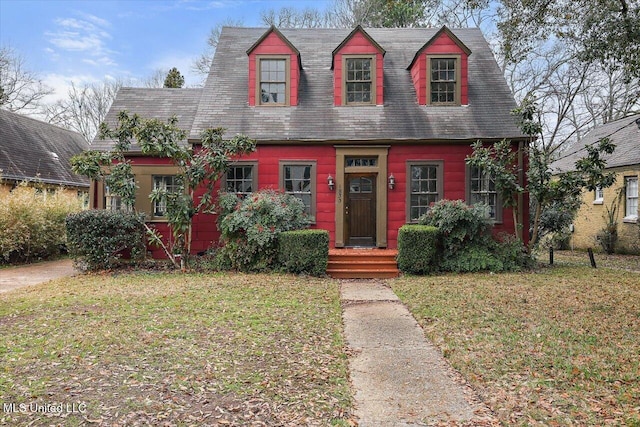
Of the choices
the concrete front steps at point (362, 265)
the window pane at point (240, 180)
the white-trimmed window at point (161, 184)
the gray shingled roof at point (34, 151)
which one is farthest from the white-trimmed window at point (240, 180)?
the gray shingled roof at point (34, 151)

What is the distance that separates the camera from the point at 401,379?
13.9 feet

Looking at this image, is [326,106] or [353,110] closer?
[353,110]

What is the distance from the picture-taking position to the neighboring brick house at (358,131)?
474 inches

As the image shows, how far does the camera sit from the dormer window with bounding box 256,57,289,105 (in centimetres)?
1284

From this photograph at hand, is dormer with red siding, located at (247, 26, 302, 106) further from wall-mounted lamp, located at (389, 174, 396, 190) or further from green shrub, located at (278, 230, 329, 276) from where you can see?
green shrub, located at (278, 230, 329, 276)

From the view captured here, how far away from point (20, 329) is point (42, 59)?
98.4ft

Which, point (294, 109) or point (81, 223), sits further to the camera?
point (294, 109)

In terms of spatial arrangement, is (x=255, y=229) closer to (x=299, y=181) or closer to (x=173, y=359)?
(x=299, y=181)

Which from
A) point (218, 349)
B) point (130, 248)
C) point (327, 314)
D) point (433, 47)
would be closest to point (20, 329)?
point (218, 349)

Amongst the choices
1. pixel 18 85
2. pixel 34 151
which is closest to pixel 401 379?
pixel 34 151

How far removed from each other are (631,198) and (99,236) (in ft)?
60.6

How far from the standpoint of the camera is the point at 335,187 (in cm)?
1212

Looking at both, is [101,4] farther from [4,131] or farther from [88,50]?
[88,50]

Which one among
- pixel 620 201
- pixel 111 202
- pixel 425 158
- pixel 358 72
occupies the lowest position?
pixel 111 202
